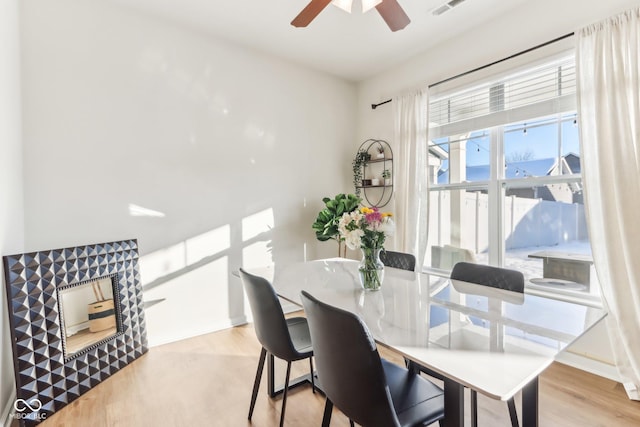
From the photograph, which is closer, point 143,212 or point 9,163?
point 9,163

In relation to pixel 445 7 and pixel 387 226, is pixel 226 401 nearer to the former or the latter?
pixel 387 226

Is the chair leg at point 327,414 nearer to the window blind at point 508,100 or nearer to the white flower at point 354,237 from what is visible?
the white flower at point 354,237

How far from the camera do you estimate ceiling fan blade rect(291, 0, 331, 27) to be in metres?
1.92

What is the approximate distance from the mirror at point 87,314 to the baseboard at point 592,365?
3264 mm

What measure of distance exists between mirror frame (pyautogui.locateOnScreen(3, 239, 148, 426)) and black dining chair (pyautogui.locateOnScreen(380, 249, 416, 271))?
207cm

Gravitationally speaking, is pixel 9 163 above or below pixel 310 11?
below

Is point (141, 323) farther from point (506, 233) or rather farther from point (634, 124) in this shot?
point (634, 124)

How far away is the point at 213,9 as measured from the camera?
275 centimetres

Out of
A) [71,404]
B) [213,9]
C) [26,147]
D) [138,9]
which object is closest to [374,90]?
[213,9]

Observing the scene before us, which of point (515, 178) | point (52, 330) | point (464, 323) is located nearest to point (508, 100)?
point (515, 178)

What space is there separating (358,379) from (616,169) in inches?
88.1

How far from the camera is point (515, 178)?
286cm

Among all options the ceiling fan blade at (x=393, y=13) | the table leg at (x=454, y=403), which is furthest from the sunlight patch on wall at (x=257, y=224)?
the table leg at (x=454, y=403)

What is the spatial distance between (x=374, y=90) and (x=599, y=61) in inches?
89.8
